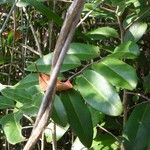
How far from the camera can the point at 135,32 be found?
1.00 meters

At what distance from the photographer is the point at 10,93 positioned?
70 cm

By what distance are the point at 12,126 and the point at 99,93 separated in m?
0.17

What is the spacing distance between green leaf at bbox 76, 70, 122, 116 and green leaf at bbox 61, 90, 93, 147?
0.07 ft

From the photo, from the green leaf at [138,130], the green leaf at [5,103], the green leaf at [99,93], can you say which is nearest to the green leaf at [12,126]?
the green leaf at [5,103]

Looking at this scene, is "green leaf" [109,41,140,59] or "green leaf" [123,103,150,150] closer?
"green leaf" [109,41,140,59]

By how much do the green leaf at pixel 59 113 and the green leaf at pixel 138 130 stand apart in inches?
12.1

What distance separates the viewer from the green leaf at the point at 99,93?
70cm

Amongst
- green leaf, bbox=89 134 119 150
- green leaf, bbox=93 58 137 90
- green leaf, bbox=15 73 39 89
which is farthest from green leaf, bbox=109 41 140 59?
green leaf, bbox=89 134 119 150

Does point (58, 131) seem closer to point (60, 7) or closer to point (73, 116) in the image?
point (73, 116)

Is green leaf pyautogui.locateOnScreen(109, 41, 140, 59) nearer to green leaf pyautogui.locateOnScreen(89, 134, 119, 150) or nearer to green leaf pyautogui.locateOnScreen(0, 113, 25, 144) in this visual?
green leaf pyautogui.locateOnScreen(0, 113, 25, 144)

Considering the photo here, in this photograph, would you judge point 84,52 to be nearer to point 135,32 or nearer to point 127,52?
point 127,52

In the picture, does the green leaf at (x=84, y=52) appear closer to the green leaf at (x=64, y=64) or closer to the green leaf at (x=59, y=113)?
the green leaf at (x=64, y=64)

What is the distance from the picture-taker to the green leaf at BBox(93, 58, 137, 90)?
29.0 inches

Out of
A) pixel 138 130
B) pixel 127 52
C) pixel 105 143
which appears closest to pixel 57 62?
pixel 127 52
